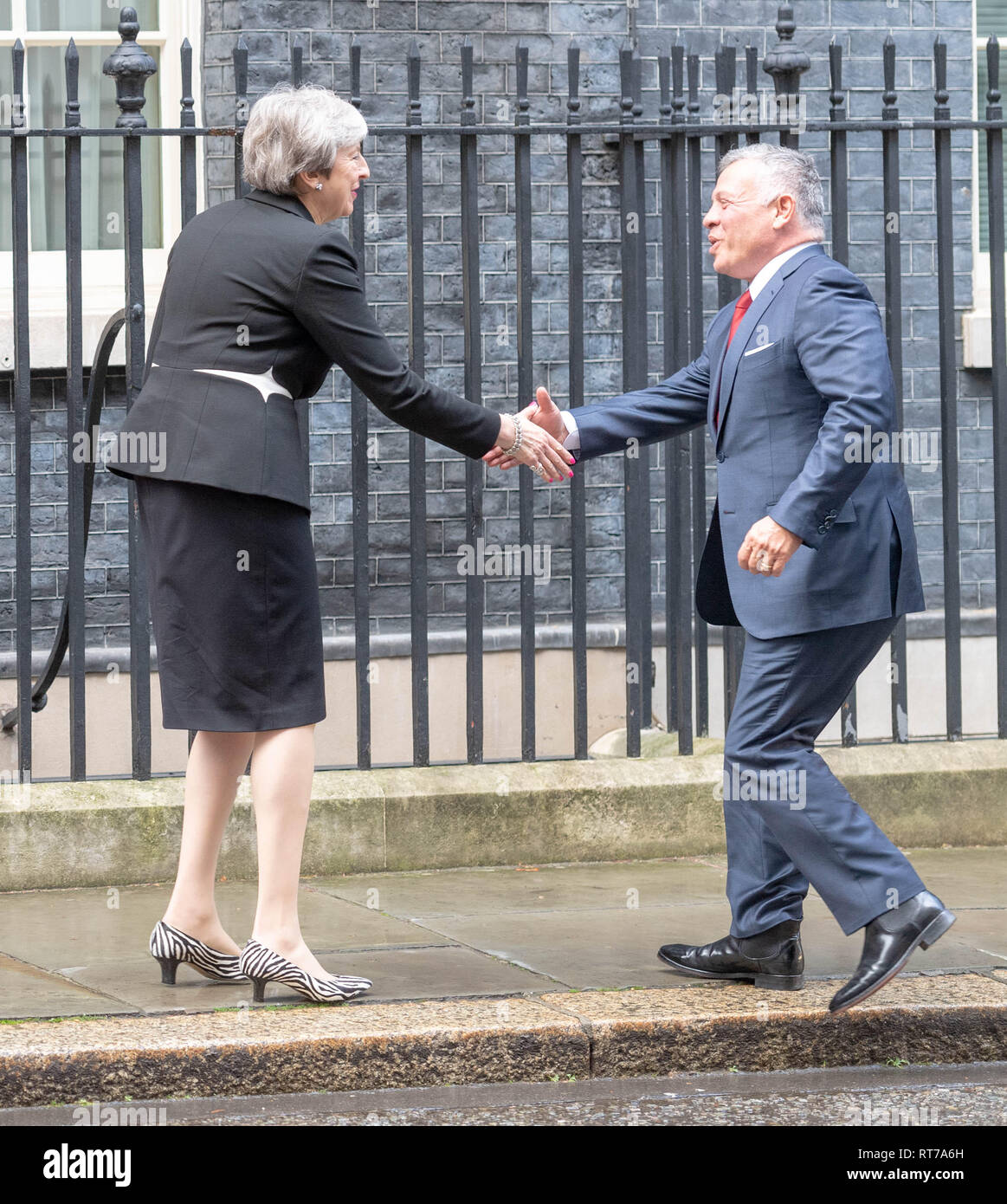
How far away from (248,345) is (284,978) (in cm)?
148

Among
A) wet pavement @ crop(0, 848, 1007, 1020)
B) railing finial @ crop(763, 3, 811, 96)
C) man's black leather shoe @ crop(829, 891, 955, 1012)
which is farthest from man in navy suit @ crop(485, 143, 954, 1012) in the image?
railing finial @ crop(763, 3, 811, 96)

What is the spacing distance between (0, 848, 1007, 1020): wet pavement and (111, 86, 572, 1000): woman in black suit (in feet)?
1.10

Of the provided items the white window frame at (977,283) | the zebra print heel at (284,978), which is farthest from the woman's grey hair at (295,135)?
the white window frame at (977,283)

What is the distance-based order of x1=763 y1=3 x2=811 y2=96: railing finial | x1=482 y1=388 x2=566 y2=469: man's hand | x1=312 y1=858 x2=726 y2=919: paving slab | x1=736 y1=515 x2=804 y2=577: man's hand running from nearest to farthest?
x1=736 y1=515 x2=804 y2=577: man's hand, x1=482 y1=388 x2=566 y2=469: man's hand, x1=312 y1=858 x2=726 y2=919: paving slab, x1=763 y1=3 x2=811 y2=96: railing finial

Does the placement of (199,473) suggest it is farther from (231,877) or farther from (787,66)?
(787,66)

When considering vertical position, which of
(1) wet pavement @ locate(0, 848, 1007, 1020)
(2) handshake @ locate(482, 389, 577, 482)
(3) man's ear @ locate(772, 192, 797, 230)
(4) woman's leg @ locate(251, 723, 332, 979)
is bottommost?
(1) wet pavement @ locate(0, 848, 1007, 1020)

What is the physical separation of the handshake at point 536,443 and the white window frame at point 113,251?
3.01 meters

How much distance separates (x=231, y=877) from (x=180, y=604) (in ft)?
5.99

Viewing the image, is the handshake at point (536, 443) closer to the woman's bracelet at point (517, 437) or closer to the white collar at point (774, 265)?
the woman's bracelet at point (517, 437)

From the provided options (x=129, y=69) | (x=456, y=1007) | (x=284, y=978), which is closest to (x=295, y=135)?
(x=129, y=69)

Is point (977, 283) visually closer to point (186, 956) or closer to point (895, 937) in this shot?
point (895, 937)

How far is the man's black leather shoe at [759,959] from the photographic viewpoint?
4523 millimetres

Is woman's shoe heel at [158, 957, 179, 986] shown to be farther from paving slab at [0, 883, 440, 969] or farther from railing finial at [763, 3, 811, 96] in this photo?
railing finial at [763, 3, 811, 96]

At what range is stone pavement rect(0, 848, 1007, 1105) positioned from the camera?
398 centimetres
